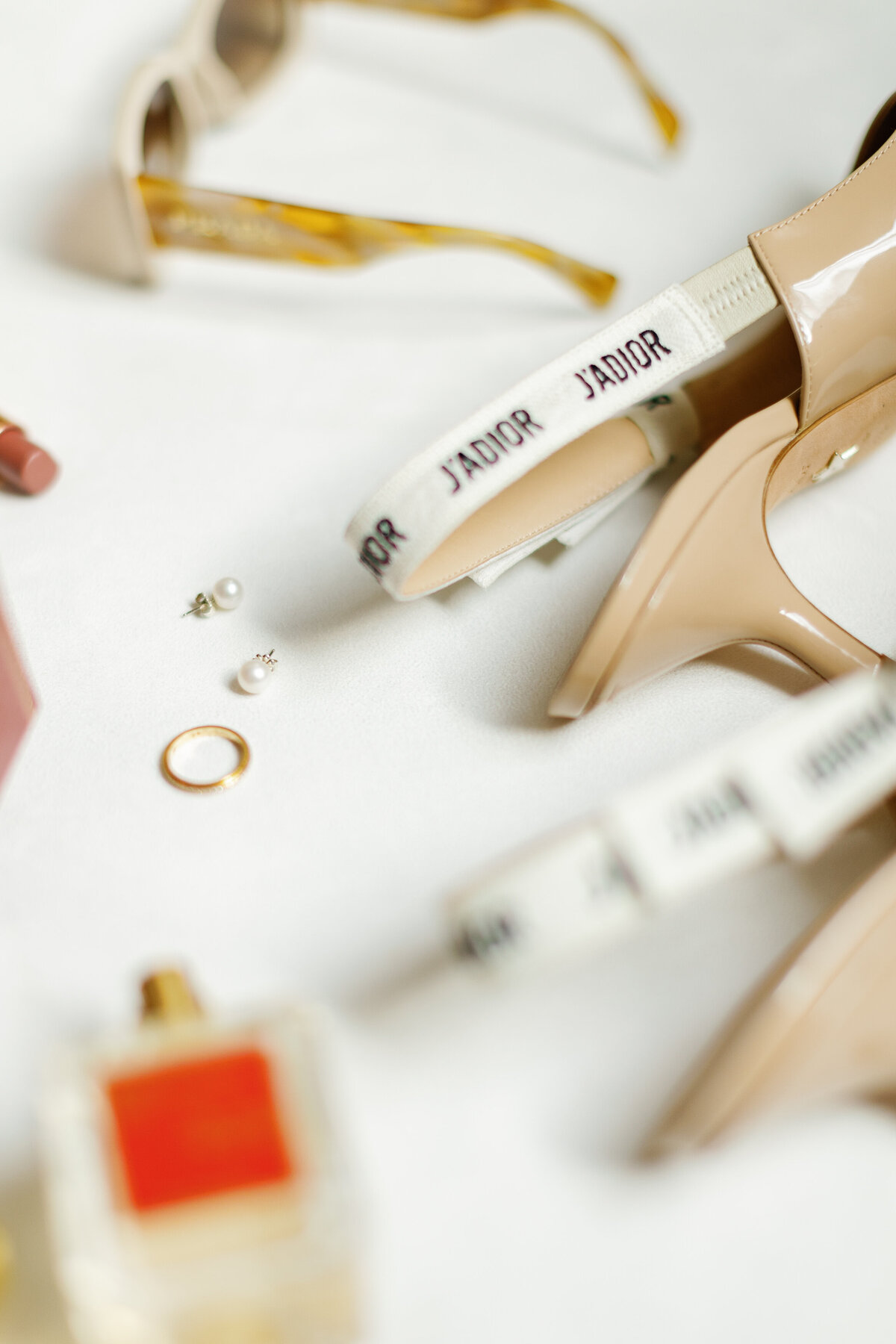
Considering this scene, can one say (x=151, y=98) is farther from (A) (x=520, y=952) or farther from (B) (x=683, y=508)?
(A) (x=520, y=952)

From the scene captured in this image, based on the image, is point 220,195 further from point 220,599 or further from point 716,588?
point 716,588

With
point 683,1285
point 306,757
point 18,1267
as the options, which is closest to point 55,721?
point 306,757

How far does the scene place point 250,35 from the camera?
726 mm

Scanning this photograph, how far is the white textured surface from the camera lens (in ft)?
1.21

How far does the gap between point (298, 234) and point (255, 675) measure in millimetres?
266

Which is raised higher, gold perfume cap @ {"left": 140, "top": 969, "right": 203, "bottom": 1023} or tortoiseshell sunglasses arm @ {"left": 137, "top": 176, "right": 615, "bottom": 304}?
tortoiseshell sunglasses arm @ {"left": 137, "top": 176, "right": 615, "bottom": 304}

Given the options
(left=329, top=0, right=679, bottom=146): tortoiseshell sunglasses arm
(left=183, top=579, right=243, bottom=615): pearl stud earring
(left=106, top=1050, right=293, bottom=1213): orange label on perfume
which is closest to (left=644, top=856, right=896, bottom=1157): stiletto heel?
(left=106, top=1050, right=293, bottom=1213): orange label on perfume

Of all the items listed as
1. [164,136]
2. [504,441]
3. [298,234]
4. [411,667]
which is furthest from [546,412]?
[164,136]

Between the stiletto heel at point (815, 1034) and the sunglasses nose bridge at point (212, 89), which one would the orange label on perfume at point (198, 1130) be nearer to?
the stiletto heel at point (815, 1034)

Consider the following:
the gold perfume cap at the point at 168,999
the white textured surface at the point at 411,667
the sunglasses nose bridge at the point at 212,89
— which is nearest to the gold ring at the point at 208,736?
the white textured surface at the point at 411,667

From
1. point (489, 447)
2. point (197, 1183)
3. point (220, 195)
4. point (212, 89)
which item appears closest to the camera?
point (197, 1183)

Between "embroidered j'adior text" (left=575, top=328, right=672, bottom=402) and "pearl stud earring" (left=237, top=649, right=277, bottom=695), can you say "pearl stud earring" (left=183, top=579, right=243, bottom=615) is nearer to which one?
"pearl stud earring" (left=237, top=649, right=277, bottom=695)

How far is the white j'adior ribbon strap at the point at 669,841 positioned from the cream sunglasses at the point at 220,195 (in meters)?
0.39

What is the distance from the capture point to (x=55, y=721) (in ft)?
1.60
